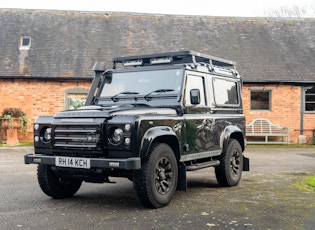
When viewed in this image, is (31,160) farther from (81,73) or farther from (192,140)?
(81,73)

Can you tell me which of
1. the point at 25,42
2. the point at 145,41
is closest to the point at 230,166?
the point at 145,41

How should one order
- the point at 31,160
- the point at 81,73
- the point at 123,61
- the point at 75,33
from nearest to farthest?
the point at 31,160 < the point at 123,61 < the point at 81,73 < the point at 75,33

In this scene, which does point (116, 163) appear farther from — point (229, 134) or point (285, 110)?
point (285, 110)

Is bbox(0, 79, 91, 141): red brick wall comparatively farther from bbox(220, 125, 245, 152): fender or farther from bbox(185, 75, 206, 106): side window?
bbox(185, 75, 206, 106): side window

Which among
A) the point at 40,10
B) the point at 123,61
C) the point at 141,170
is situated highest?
the point at 40,10

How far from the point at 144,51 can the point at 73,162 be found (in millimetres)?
15130

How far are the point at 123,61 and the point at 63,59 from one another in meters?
12.3

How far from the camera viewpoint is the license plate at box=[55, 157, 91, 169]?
5609 mm

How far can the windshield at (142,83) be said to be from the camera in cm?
683

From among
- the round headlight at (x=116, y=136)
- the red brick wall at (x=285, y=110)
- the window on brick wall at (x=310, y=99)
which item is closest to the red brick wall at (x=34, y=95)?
the red brick wall at (x=285, y=110)

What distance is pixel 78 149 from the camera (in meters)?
5.83

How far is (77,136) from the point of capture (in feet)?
19.2

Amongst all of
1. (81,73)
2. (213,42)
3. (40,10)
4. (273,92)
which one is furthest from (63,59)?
(273,92)

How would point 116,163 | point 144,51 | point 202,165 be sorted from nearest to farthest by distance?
1. point 116,163
2. point 202,165
3. point 144,51
